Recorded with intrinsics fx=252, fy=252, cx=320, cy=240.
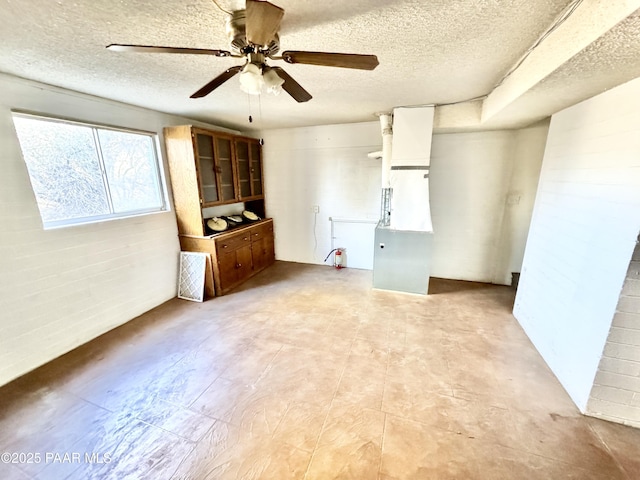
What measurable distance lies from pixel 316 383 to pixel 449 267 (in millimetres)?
3004

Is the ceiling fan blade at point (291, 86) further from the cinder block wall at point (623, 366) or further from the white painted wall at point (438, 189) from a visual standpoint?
the white painted wall at point (438, 189)

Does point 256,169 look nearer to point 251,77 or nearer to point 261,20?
point 251,77

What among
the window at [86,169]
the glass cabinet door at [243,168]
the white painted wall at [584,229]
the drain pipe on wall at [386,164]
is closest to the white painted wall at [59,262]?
the window at [86,169]

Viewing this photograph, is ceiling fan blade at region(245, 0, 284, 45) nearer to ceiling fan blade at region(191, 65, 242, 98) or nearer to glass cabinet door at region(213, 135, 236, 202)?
ceiling fan blade at region(191, 65, 242, 98)

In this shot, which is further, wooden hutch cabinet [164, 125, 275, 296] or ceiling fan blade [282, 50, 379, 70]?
wooden hutch cabinet [164, 125, 275, 296]

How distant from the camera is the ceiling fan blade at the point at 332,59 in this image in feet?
4.04

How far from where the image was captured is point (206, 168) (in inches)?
139

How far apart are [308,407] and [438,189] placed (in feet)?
11.2

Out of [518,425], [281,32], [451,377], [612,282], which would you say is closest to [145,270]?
[281,32]

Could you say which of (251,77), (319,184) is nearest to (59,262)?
(251,77)

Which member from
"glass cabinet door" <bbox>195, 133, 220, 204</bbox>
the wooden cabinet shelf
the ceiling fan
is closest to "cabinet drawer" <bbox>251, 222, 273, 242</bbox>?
the wooden cabinet shelf

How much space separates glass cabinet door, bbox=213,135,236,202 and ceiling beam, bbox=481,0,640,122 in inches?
134

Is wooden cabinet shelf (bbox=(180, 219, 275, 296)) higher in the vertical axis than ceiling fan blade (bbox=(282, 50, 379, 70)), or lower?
lower

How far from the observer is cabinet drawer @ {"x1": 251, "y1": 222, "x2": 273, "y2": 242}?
428 cm
